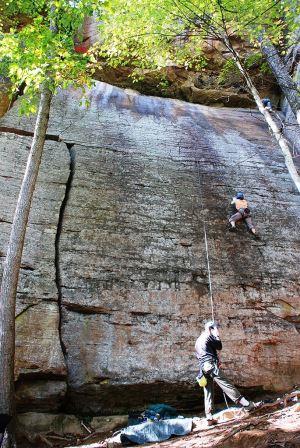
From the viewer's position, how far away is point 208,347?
5.38 meters

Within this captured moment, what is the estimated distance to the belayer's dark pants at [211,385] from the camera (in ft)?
16.4

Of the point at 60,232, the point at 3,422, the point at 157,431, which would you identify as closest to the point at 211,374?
the point at 157,431

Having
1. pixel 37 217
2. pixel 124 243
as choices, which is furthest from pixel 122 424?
pixel 37 217

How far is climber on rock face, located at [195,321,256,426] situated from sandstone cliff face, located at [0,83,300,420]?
72 cm

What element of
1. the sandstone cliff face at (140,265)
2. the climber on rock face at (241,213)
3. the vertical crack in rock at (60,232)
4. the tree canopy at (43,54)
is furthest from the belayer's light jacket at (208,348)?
the tree canopy at (43,54)

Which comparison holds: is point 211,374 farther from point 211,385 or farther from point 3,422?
point 3,422

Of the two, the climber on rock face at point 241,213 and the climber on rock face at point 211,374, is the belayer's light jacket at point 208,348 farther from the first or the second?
the climber on rock face at point 241,213

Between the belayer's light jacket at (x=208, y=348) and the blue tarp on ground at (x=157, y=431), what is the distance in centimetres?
88

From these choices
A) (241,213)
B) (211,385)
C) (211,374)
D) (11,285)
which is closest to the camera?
(211,374)

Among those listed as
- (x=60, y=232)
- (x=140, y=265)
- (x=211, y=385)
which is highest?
(x=60, y=232)

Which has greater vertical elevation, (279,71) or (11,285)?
(279,71)

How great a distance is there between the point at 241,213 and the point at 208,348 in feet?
12.4

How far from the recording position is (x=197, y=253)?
25.0 ft

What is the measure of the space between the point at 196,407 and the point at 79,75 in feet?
20.4
